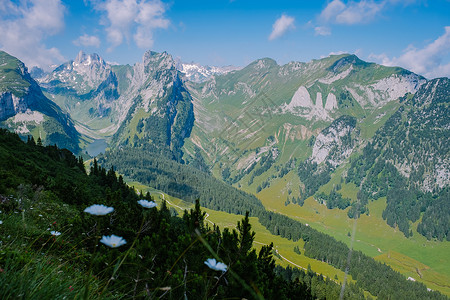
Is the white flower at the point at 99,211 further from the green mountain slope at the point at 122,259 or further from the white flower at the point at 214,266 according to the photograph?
the white flower at the point at 214,266

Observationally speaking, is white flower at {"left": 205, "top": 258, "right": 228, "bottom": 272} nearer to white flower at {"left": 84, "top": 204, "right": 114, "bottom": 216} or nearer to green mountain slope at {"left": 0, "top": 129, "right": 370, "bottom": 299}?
green mountain slope at {"left": 0, "top": 129, "right": 370, "bottom": 299}

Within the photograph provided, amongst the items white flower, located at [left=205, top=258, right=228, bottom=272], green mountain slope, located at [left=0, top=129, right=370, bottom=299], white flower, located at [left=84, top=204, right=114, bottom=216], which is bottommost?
green mountain slope, located at [left=0, top=129, right=370, bottom=299]

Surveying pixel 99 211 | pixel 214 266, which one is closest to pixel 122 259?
pixel 214 266

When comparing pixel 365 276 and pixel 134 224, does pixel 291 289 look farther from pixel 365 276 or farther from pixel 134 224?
pixel 365 276

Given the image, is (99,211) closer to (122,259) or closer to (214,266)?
(214,266)

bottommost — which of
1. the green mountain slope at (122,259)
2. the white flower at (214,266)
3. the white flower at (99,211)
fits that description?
the green mountain slope at (122,259)

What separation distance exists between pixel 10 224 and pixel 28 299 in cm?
469

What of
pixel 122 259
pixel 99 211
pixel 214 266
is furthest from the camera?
pixel 122 259

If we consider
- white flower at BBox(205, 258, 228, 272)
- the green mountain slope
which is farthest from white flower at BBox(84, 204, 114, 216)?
white flower at BBox(205, 258, 228, 272)

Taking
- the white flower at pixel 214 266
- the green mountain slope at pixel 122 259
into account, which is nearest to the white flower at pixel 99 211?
the green mountain slope at pixel 122 259

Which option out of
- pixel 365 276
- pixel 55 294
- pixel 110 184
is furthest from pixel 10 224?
pixel 365 276

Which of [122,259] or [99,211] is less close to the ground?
[99,211]

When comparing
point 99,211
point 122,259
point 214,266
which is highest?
point 99,211

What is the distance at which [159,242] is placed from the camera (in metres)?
8.23
